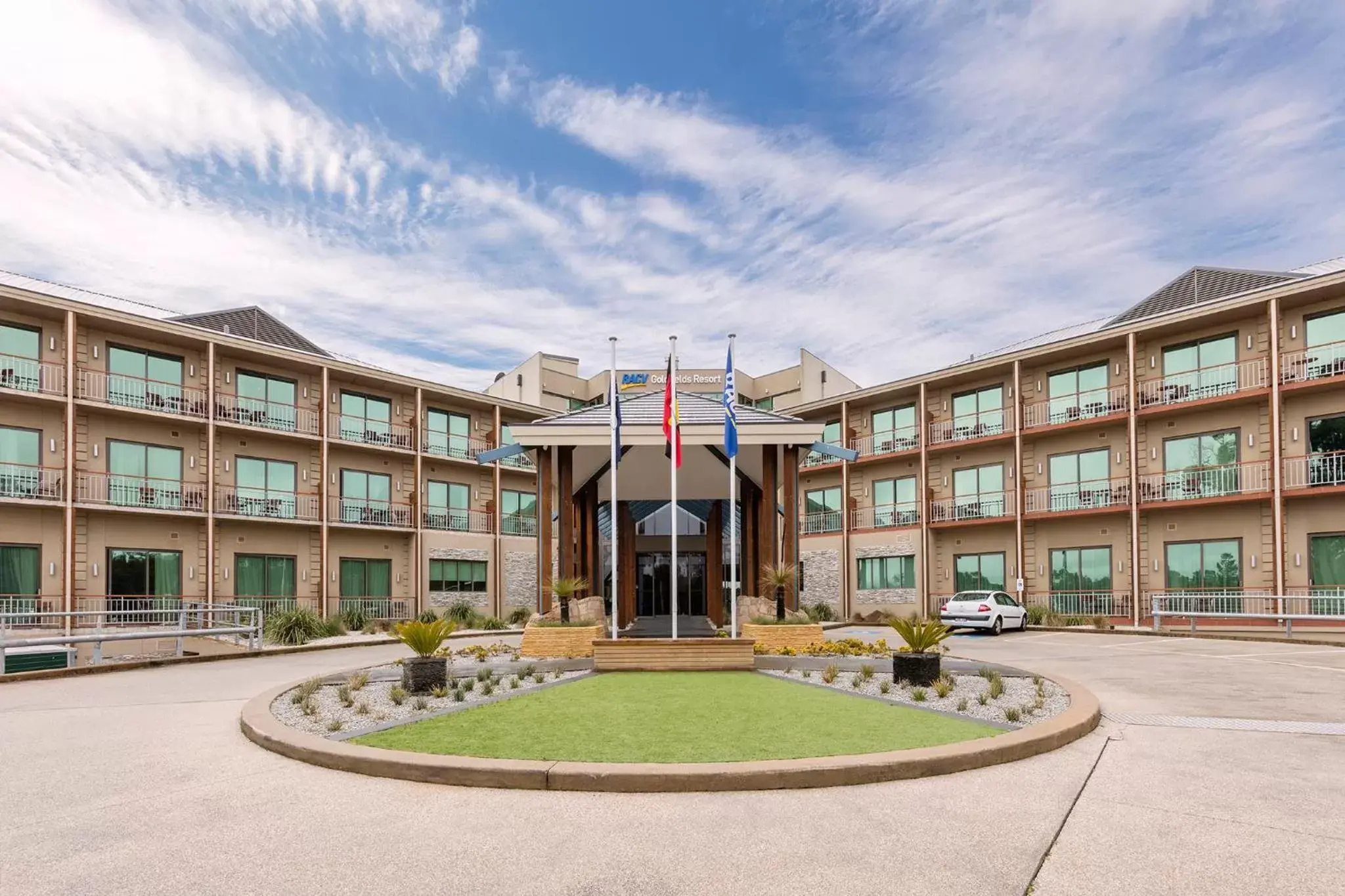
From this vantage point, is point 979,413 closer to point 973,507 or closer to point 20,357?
point 973,507

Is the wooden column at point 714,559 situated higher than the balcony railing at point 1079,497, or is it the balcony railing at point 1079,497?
the balcony railing at point 1079,497

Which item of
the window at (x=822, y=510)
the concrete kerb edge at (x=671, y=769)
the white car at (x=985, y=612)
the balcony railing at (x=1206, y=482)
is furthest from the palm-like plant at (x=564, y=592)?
the window at (x=822, y=510)

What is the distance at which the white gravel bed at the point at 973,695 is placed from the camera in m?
9.09

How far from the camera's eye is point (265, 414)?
31.9m

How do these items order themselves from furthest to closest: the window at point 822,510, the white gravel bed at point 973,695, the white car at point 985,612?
the window at point 822,510 < the white car at point 985,612 < the white gravel bed at point 973,695

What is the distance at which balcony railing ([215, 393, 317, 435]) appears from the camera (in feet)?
100

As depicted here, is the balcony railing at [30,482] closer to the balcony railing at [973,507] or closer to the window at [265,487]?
the window at [265,487]

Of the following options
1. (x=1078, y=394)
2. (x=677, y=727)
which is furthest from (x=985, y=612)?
(x=677, y=727)

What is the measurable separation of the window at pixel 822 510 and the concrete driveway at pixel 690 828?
31.7m

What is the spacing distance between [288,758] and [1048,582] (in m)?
30.4

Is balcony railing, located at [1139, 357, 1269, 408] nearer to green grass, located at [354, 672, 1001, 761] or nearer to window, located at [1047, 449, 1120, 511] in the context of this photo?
window, located at [1047, 449, 1120, 511]

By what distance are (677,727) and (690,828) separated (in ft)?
9.60

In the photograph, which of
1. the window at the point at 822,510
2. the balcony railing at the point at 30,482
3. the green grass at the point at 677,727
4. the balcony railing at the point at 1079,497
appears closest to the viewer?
the green grass at the point at 677,727

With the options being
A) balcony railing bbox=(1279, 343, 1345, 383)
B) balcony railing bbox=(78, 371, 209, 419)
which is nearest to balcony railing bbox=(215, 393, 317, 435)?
balcony railing bbox=(78, 371, 209, 419)
